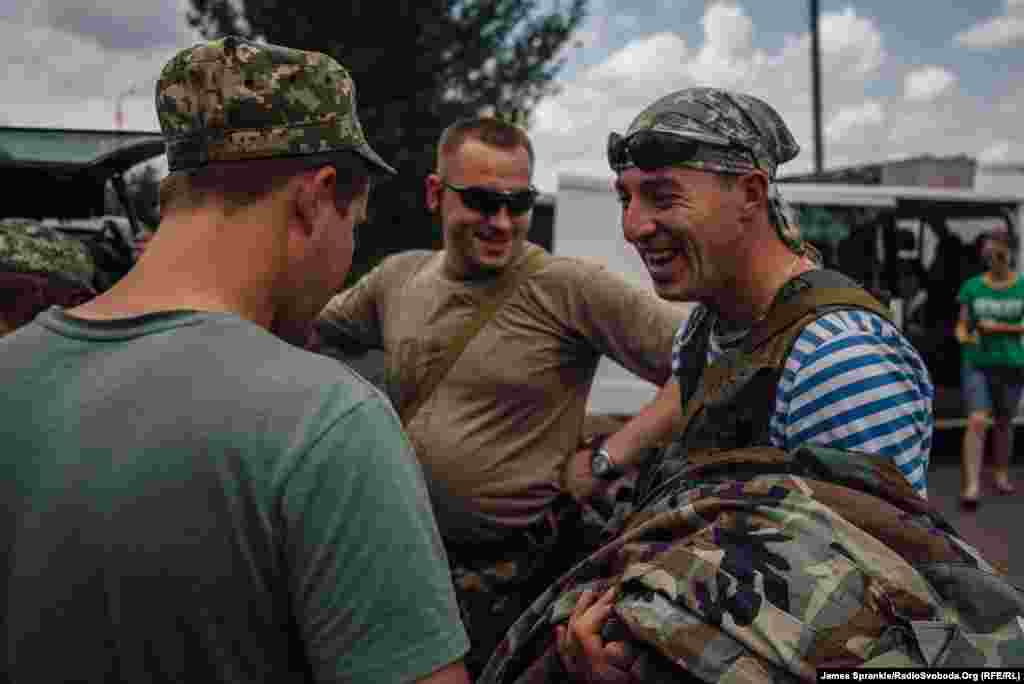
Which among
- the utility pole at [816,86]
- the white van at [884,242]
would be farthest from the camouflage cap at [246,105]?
the utility pole at [816,86]

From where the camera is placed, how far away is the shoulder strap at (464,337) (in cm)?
266

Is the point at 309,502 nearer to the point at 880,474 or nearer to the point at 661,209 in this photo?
the point at 880,474

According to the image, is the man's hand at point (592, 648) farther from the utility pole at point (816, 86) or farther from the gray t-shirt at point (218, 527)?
the utility pole at point (816, 86)

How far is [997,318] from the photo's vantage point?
684cm

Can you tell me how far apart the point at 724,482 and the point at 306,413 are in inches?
25.0

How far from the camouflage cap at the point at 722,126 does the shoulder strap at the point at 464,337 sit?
89 centimetres

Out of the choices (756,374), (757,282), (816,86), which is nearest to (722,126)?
(757,282)

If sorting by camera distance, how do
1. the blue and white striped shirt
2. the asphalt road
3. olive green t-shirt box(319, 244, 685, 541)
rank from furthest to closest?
the asphalt road → olive green t-shirt box(319, 244, 685, 541) → the blue and white striped shirt

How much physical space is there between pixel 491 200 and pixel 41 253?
1.34 metres

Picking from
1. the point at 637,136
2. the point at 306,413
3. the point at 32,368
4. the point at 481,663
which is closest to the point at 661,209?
the point at 637,136

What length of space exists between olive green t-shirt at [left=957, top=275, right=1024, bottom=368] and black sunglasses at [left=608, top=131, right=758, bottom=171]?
5895 mm

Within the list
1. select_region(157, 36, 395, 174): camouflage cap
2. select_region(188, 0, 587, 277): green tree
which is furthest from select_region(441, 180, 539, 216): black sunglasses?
select_region(188, 0, 587, 277): green tree

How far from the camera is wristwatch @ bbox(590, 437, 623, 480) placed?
251cm

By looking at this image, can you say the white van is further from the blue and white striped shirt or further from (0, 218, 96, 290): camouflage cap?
the blue and white striped shirt
